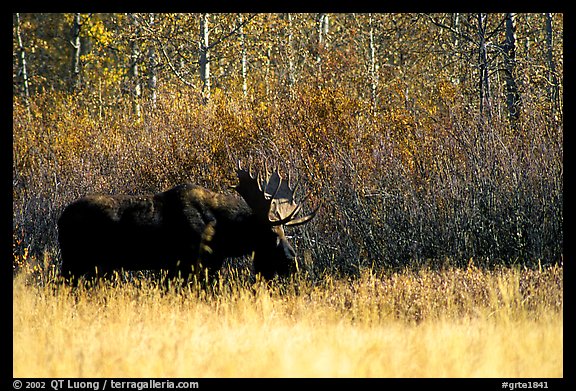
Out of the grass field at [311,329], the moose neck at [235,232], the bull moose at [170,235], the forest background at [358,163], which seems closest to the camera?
the grass field at [311,329]

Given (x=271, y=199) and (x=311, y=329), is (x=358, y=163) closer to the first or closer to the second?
(x=271, y=199)

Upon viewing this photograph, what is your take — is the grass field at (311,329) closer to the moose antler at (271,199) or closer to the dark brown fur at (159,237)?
the dark brown fur at (159,237)

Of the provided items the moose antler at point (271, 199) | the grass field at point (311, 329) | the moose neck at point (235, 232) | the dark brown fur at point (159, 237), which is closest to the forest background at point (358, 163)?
the grass field at point (311, 329)

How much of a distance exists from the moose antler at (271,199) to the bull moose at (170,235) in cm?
1

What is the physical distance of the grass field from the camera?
580 centimetres

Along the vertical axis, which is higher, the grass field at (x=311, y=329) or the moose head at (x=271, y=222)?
the moose head at (x=271, y=222)

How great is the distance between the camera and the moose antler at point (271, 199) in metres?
9.15

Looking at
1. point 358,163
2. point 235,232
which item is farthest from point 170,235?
point 358,163

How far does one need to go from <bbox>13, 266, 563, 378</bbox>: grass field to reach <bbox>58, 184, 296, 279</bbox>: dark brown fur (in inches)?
12.9

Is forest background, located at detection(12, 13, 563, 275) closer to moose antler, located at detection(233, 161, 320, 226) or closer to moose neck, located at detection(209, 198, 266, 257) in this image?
moose antler, located at detection(233, 161, 320, 226)

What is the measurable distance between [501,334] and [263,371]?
7.66ft

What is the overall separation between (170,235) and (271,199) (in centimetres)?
129

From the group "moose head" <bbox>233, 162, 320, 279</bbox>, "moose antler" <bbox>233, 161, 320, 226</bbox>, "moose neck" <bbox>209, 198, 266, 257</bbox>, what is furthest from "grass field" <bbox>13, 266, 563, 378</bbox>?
"moose antler" <bbox>233, 161, 320, 226</bbox>
